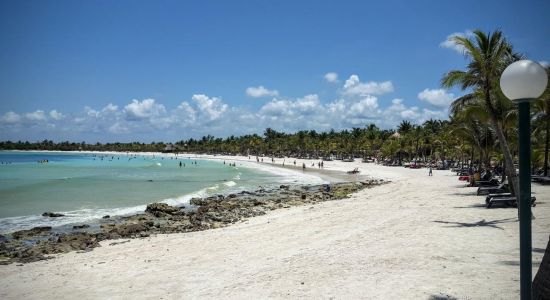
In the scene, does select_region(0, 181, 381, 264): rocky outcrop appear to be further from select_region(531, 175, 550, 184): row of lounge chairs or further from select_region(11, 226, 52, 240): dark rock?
select_region(531, 175, 550, 184): row of lounge chairs

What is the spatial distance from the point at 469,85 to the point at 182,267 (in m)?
10.7

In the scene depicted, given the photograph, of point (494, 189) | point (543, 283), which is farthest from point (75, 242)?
point (494, 189)

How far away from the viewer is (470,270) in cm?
737

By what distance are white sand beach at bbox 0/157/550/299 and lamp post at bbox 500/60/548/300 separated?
313 centimetres

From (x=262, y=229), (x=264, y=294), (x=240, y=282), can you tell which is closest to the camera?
(x=264, y=294)

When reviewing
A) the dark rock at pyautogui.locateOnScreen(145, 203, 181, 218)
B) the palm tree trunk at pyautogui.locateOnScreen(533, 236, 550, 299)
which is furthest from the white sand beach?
the dark rock at pyautogui.locateOnScreen(145, 203, 181, 218)

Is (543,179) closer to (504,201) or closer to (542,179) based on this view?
(542,179)

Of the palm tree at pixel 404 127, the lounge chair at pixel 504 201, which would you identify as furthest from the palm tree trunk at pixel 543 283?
the palm tree at pixel 404 127

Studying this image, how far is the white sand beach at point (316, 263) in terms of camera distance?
701 centimetres

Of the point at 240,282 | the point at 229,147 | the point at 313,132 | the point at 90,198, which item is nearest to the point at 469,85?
the point at 240,282

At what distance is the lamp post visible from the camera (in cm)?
336

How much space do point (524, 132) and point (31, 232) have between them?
18.8 m

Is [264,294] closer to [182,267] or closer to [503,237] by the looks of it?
[182,267]

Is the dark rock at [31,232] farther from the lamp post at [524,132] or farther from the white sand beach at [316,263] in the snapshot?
the lamp post at [524,132]
